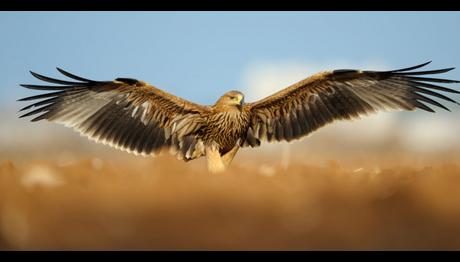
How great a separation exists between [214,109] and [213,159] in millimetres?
543

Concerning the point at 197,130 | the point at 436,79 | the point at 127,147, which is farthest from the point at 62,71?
the point at 436,79

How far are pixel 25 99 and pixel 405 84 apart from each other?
4.21 m

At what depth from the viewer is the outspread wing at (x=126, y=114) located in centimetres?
684

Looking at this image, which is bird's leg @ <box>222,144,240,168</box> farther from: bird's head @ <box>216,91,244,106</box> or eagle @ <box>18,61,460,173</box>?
bird's head @ <box>216,91,244,106</box>

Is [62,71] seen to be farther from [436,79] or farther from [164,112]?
[436,79]

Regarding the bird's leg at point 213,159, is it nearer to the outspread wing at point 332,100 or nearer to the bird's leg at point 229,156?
the bird's leg at point 229,156

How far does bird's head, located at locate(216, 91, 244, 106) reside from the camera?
6578 mm

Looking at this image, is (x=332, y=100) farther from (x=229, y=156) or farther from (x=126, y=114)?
(x=126, y=114)

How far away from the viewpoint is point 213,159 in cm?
678

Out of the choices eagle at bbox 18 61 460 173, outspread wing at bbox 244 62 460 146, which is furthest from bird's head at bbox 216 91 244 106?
outspread wing at bbox 244 62 460 146

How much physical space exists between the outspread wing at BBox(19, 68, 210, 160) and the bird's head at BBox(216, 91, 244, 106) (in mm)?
231

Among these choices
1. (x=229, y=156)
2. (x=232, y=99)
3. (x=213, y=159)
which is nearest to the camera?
(x=232, y=99)

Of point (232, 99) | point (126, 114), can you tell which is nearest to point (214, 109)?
point (232, 99)

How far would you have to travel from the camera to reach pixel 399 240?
403 centimetres
